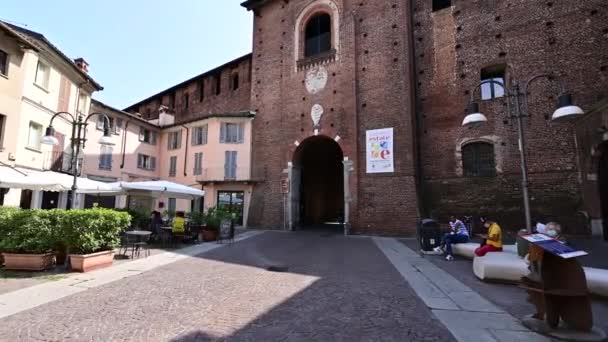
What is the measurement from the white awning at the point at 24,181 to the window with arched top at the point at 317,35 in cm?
1603

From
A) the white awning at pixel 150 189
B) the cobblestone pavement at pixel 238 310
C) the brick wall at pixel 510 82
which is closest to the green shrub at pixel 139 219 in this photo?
the white awning at pixel 150 189

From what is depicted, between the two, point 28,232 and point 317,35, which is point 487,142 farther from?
point 28,232

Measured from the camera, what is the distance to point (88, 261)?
7.17 meters

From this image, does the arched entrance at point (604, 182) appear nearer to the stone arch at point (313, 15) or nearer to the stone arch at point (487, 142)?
the stone arch at point (487, 142)

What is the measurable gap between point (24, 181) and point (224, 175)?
44.0ft

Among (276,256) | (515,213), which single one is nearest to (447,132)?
(515,213)

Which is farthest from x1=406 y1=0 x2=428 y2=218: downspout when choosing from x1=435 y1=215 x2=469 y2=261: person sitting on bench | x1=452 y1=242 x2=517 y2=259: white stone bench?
x1=452 y1=242 x2=517 y2=259: white stone bench

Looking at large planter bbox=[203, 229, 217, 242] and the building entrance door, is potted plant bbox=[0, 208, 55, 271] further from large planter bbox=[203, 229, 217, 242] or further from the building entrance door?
the building entrance door

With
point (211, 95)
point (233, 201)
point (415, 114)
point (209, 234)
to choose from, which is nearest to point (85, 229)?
point (209, 234)

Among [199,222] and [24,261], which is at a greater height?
[199,222]

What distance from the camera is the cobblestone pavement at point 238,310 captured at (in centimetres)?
382

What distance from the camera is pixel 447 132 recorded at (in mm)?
16875

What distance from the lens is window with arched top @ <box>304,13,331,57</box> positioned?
20703 millimetres

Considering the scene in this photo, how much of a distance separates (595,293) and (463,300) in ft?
7.62
